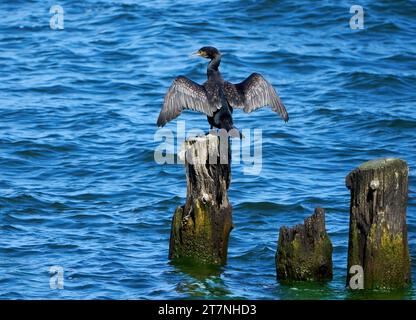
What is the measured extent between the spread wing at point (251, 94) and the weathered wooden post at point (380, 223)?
222cm

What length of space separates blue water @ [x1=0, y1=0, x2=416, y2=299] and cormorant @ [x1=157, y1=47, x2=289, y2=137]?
1.63 metres

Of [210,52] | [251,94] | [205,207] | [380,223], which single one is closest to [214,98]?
[251,94]

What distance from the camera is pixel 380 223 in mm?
9664

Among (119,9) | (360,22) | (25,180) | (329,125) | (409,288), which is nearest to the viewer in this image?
(409,288)

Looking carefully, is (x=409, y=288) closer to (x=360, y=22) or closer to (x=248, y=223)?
(x=248, y=223)

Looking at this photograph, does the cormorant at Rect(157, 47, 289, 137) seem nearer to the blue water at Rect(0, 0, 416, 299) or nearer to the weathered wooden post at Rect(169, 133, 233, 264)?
the weathered wooden post at Rect(169, 133, 233, 264)

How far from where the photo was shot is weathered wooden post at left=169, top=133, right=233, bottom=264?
10172 mm

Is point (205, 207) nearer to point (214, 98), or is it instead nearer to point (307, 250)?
point (307, 250)

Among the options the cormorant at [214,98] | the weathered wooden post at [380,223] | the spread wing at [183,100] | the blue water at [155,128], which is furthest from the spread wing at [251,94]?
the weathered wooden post at [380,223]

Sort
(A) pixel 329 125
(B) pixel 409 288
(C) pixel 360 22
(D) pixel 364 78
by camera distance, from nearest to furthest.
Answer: (B) pixel 409 288 → (A) pixel 329 125 → (D) pixel 364 78 → (C) pixel 360 22

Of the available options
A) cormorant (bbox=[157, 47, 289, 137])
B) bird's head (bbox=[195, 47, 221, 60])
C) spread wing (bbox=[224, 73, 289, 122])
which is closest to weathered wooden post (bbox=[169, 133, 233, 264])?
cormorant (bbox=[157, 47, 289, 137])

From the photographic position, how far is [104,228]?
1295 cm
